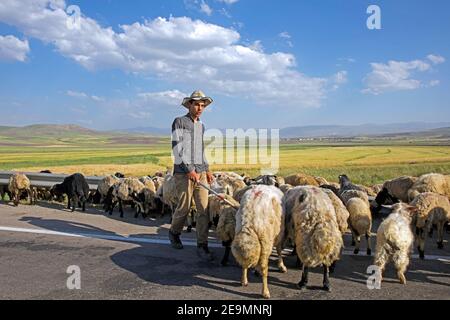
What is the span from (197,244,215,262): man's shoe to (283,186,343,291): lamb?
1.63 metres

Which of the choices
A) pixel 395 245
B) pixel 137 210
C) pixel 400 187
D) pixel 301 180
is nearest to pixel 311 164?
pixel 301 180

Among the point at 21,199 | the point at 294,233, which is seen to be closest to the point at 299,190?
the point at 294,233

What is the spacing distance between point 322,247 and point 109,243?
14.1ft

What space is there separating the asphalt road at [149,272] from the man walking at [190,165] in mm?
485

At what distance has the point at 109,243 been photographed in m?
7.73

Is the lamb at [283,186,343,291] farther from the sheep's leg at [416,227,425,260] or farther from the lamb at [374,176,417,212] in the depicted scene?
the lamb at [374,176,417,212]

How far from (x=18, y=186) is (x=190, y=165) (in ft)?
25.7

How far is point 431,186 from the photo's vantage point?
35.2 feet

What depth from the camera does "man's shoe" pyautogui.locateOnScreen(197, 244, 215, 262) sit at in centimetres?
Answer: 678

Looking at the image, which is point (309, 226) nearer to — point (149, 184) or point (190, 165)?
point (190, 165)

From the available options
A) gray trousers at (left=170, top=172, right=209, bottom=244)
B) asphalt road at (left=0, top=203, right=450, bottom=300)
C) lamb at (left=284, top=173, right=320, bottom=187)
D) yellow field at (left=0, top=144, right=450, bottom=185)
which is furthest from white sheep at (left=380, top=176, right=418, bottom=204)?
yellow field at (left=0, top=144, right=450, bottom=185)

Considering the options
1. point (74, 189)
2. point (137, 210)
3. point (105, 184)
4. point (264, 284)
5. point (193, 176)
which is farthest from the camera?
point (105, 184)

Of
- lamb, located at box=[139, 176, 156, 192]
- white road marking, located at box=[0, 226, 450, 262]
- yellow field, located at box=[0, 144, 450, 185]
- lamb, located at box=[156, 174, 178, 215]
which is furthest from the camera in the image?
yellow field, located at box=[0, 144, 450, 185]
